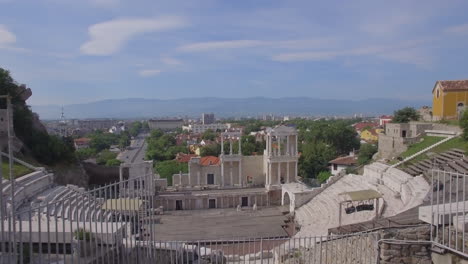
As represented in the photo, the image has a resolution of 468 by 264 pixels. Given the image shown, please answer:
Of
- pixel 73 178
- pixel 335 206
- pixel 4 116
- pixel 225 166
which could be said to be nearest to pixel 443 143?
pixel 335 206

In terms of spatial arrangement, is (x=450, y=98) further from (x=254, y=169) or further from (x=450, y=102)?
(x=254, y=169)

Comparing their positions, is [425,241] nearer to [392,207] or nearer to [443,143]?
Answer: [392,207]

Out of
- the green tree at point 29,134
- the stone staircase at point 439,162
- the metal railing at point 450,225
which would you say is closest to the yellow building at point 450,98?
the stone staircase at point 439,162

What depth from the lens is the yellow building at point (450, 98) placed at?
32406mm

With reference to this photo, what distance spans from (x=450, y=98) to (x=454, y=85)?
4.10 feet

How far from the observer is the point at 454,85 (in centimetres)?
3309

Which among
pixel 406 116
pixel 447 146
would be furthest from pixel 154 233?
pixel 406 116

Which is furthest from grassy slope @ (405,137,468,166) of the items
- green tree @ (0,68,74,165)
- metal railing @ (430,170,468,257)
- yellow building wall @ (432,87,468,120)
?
→ green tree @ (0,68,74,165)

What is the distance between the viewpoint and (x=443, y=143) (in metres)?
24.3

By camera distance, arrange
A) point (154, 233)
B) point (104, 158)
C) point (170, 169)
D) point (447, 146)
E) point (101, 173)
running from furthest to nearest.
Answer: point (104, 158), point (170, 169), point (101, 173), point (447, 146), point (154, 233)

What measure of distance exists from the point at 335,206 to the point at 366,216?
308 cm

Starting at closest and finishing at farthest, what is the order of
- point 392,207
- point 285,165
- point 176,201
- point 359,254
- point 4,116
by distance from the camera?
point 359,254
point 392,207
point 4,116
point 176,201
point 285,165

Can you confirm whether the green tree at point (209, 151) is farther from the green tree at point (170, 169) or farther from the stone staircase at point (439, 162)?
the stone staircase at point (439, 162)

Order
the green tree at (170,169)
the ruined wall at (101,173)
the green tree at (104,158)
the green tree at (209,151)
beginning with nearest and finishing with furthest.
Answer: the ruined wall at (101,173), the green tree at (170,169), the green tree at (104,158), the green tree at (209,151)
